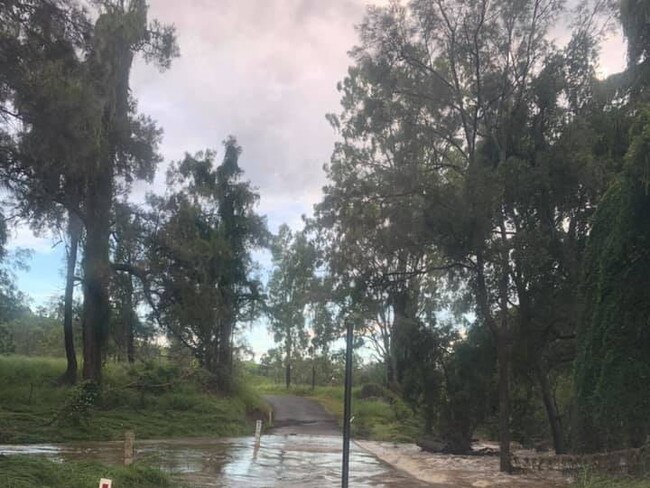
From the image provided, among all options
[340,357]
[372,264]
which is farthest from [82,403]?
[340,357]

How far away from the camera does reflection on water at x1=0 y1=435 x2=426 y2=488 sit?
1645 cm

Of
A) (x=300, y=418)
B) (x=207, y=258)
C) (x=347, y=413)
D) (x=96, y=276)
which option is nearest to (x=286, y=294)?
(x=300, y=418)

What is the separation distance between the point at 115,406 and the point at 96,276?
6520 millimetres

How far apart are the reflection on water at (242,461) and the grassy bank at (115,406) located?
6.22 feet

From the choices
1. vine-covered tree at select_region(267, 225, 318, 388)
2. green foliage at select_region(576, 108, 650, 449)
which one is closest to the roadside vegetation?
green foliage at select_region(576, 108, 650, 449)

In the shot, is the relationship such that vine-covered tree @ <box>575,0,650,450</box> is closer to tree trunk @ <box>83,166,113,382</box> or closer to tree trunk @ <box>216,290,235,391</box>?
tree trunk @ <box>83,166,113,382</box>

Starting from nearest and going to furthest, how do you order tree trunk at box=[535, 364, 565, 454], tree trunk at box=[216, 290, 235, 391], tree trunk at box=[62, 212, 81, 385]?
tree trunk at box=[535, 364, 565, 454] → tree trunk at box=[62, 212, 81, 385] → tree trunk at box=[216, 290, 235, 391]

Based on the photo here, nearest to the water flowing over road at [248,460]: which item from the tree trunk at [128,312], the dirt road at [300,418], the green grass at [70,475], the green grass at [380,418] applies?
the green grass at [70,475]

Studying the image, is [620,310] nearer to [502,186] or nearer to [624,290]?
[624,290]

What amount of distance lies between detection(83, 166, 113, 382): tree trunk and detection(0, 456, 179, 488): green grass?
47.9 feet

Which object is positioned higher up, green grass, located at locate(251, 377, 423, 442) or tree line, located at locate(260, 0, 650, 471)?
tree line, located at locate(260, 0, 650, 471)

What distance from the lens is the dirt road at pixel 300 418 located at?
121ft

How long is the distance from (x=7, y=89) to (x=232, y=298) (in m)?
28.8

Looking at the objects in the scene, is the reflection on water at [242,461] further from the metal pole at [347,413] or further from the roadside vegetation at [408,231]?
the metal pole at [347,413]
